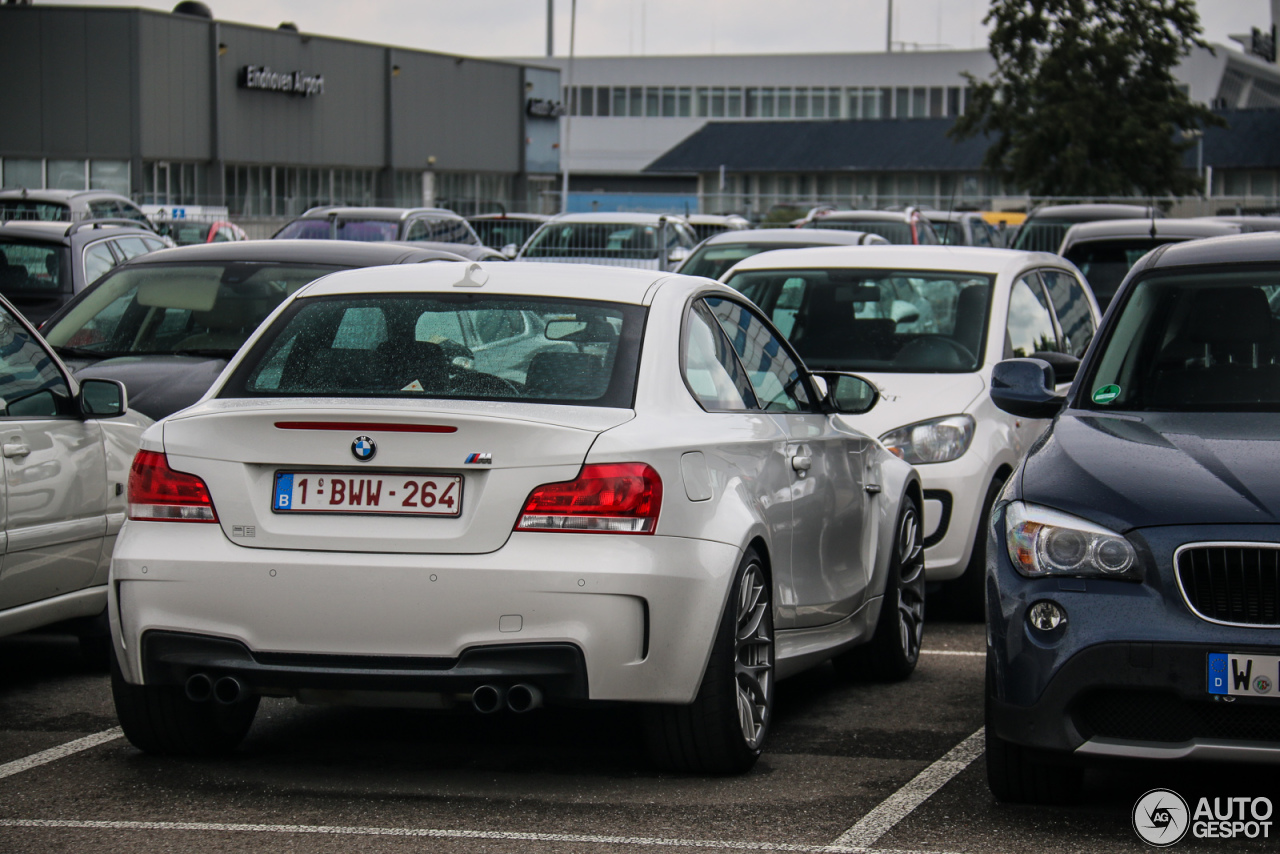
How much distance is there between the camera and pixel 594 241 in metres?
22.3

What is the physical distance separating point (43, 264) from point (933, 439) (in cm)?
808

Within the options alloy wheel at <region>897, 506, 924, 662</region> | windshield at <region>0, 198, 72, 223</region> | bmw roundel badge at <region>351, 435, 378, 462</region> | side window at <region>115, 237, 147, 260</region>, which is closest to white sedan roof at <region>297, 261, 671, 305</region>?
bmw roundel badge at <region>351, 435, 378, 462</region>

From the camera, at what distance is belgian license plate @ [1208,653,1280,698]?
444cm

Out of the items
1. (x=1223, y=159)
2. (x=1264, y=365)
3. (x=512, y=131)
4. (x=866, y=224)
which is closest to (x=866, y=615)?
(x=1264, y=365)

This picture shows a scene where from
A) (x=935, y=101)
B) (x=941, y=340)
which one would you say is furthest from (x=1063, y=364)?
(x=935, y=101)

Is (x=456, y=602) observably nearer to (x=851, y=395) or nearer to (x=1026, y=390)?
(x=1026, y=390)

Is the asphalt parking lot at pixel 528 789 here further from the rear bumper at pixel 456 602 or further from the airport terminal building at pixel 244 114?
the airport terminal building at pixel 244 114

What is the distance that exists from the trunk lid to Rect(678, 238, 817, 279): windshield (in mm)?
10290

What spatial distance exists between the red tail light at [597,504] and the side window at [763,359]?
1.32 meters

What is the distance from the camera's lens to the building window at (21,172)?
5375 centimetres

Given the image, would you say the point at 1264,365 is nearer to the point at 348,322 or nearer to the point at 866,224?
the point at 348,322

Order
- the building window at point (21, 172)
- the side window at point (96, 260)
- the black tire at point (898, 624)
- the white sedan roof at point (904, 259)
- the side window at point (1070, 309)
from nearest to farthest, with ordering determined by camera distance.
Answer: the black tire at point (898, 624), the white sedan roof at point (904, 259), the side window at point (1070, 309), the side window at point (96, 260), the building window at point (21, 172)

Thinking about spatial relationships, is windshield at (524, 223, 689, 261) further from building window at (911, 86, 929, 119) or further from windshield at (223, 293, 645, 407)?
building window at (911, 86, 929, 119)

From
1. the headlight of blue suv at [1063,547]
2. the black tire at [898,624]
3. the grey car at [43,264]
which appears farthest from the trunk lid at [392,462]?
the grey car at [43,264]
